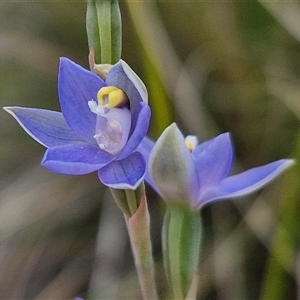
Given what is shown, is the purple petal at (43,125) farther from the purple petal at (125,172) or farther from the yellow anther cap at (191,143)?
the yellow anther cap at (191,143)

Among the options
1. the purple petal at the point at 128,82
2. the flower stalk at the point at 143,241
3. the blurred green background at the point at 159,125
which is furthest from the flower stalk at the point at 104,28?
the blurred green background at the point at 159,125

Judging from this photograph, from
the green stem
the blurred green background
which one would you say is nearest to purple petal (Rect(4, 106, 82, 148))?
the green stem

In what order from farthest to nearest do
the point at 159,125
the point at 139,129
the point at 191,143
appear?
the point at 159,125 → the point at 191,143 → the point at 139,129

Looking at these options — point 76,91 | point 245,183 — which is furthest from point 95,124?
point 245,183

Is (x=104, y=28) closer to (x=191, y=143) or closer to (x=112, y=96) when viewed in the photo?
(x=112, y=96)

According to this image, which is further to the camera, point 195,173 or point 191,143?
point 191,143

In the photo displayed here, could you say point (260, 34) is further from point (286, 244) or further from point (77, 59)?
point (286, 244)
